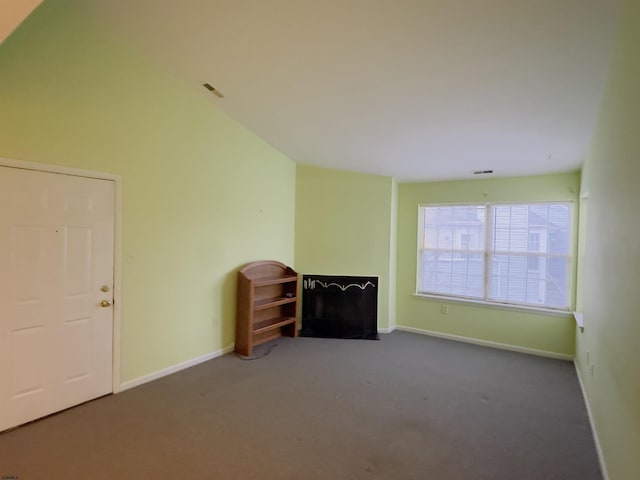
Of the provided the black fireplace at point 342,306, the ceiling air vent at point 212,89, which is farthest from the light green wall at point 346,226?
the ceiling air vent at point 212,89

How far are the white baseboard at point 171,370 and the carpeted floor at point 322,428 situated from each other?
94 millimetres

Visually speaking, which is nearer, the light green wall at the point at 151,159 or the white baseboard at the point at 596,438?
the white baseboard at the point at 596,438

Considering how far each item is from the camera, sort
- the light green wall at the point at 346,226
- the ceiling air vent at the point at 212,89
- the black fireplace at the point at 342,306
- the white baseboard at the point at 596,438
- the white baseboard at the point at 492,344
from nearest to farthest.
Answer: the white baseboard at the point at 596,438
the ceiling air vent at the point at 212,89
the white baseboard at the point at 492,344
the black fireplace at the point at 342,306
the light green wall at the point at 346,226

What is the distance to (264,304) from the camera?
180 inches

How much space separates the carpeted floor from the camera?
7.08ft

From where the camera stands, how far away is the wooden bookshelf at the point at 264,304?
424 cm

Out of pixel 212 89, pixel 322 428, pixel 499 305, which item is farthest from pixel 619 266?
pixel 212 89

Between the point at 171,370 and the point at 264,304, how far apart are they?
1388mm

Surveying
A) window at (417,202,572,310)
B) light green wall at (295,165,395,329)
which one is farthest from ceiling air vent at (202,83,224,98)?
window at (417,202,572,310)

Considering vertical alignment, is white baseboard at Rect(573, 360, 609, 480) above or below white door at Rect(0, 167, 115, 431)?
below

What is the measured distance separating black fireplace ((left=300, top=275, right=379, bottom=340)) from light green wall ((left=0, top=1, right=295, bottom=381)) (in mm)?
1112

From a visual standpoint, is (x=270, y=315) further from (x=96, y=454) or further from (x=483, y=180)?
(x=483, y=180)

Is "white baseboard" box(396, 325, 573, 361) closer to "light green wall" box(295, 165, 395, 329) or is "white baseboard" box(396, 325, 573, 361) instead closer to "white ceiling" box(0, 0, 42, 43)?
"light green wall" box(295, 165, 395, 329)

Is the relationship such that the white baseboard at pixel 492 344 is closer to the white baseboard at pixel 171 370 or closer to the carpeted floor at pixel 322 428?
the carpeted floor at pixel 322 428
